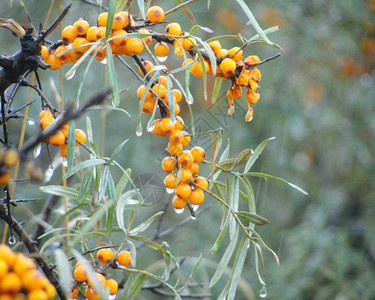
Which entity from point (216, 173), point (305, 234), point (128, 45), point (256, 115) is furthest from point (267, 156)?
point (128, 45)

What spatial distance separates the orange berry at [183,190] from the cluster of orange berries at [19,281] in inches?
9.6

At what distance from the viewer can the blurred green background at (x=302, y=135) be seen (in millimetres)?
1689

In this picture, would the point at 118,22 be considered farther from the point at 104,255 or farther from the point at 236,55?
the point at 104,255

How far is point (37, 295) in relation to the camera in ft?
0.97

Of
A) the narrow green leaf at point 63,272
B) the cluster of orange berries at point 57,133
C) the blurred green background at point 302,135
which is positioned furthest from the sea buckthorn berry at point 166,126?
the blurred green background at point 302,135

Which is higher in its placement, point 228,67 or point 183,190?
point 228,67

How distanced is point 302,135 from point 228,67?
1.51 m

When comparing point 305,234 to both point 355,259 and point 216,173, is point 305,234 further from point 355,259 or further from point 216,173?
point 216,173

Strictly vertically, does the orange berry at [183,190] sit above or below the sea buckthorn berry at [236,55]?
below

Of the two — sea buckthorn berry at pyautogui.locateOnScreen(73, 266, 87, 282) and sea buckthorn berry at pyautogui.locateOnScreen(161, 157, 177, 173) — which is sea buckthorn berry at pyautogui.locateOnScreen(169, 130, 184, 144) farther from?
sea buckthorn berry at pyautogui.locateOnScreen(73, 266, 87, 282)

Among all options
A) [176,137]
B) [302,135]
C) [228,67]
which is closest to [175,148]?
[176,137]

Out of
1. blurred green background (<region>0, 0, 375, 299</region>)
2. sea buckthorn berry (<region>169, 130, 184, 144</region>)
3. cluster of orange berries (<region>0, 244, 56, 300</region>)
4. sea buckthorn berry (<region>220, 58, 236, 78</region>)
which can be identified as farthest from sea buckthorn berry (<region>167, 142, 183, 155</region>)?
blurred green background (<region>0, 0, 375, 299</region>)

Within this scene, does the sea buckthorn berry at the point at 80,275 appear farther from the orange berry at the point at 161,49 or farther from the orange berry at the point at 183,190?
the orange berry at the point at 161,49

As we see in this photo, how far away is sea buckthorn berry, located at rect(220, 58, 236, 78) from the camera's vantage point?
0.52 meters
